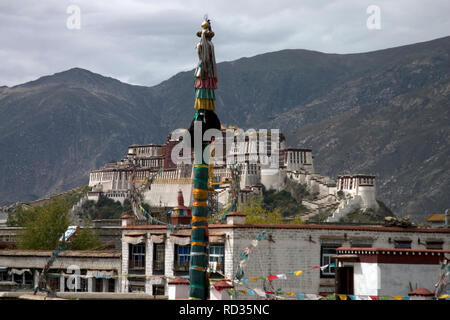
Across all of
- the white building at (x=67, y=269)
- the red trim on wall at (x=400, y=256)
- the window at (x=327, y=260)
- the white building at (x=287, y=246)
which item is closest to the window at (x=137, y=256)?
the white building at (x=67, y=269)

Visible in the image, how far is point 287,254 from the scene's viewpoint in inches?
1757

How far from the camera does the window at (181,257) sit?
159 feet

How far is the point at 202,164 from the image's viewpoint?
33.6 m

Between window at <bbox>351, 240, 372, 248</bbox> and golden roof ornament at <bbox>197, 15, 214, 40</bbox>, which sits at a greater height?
golden roof ornament at <bbox>197, 15, 214, 40</bbox>

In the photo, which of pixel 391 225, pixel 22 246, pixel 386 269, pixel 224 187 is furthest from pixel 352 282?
pixel 224 187

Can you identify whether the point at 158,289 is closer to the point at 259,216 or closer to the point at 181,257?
the point at 181,257

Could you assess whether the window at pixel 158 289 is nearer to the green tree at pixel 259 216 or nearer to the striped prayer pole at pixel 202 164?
the striped prayer pole at pixel 202 164

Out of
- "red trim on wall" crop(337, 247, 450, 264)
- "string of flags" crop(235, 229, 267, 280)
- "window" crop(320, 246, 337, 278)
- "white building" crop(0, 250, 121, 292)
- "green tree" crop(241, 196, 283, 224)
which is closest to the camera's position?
Answer: "red trim on wall" crop(337, 247, 450, 264)

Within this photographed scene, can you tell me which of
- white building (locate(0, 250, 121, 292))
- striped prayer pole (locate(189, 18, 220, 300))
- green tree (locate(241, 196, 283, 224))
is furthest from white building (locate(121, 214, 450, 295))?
green tree (locate(241, 196, 283, 224))

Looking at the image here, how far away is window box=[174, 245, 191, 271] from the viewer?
48469 mm

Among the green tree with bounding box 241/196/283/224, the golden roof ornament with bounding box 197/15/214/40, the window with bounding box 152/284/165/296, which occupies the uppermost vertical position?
the golden roof ornament with bounding box 197/15/214/40

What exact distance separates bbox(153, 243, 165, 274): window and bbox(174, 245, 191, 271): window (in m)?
1.09

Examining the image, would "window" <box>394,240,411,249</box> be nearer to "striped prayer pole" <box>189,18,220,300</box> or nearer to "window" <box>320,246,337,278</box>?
"window" <box>320,246,337,278</box>
